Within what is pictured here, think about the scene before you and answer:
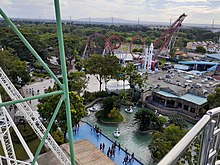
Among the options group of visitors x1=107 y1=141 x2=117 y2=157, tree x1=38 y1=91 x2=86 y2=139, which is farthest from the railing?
group of visitors x1=107 y1=141 x2=117 y2=157

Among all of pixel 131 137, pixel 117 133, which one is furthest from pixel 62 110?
pixel 131 137

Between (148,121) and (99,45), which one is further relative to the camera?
(99,45)

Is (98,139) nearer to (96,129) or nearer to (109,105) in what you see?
(96,129)

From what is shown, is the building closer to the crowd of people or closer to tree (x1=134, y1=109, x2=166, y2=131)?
tree (x1=134, y1=109, x2=166, y2=131)

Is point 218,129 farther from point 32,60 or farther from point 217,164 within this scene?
point 32,60

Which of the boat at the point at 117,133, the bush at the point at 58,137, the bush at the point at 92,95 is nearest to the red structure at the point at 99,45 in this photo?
the bush at the point at 92,95

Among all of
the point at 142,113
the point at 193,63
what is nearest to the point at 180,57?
the point at 193,63
